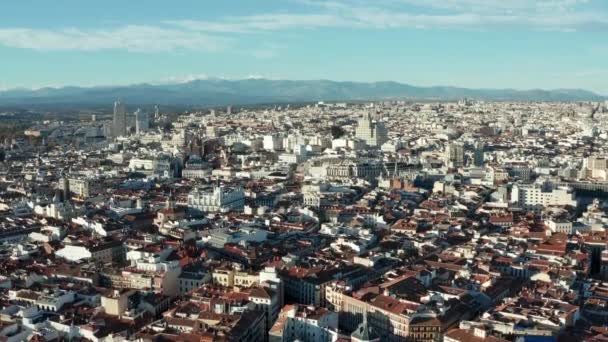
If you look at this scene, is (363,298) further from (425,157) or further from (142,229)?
(425,157)

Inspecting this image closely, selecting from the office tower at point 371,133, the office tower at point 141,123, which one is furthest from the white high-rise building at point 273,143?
the office tower at point 141,123

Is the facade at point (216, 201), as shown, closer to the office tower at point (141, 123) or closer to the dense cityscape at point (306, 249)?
the dense cityscape at point (306, 249)

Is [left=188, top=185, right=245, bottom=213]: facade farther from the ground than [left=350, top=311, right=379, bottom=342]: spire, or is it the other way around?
[left=350, top=311, right=379, bottom=342]: spire

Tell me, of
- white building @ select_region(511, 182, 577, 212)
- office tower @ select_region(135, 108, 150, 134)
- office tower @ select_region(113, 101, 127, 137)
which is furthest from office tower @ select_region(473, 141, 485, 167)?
office tower @ select_region(135, 108, 150, 134)

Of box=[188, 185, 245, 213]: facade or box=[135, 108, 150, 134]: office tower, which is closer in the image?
box=[188, 185, 245, 213]: facade

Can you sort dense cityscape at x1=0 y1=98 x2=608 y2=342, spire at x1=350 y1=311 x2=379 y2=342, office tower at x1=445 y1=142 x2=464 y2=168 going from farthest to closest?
office tower at x1=445 y1=142 x2=464 y2=168, dense cityscape at x1=0 y1=98 x2=608 y2=342, spire at x1=350 y1=311 x2=379 y2=342

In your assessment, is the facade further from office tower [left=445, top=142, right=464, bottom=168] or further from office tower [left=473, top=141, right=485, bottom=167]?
office tower [left=473, top=141, right=485, bottom=167]

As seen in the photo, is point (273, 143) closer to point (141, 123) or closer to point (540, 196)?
point (141, 123)
